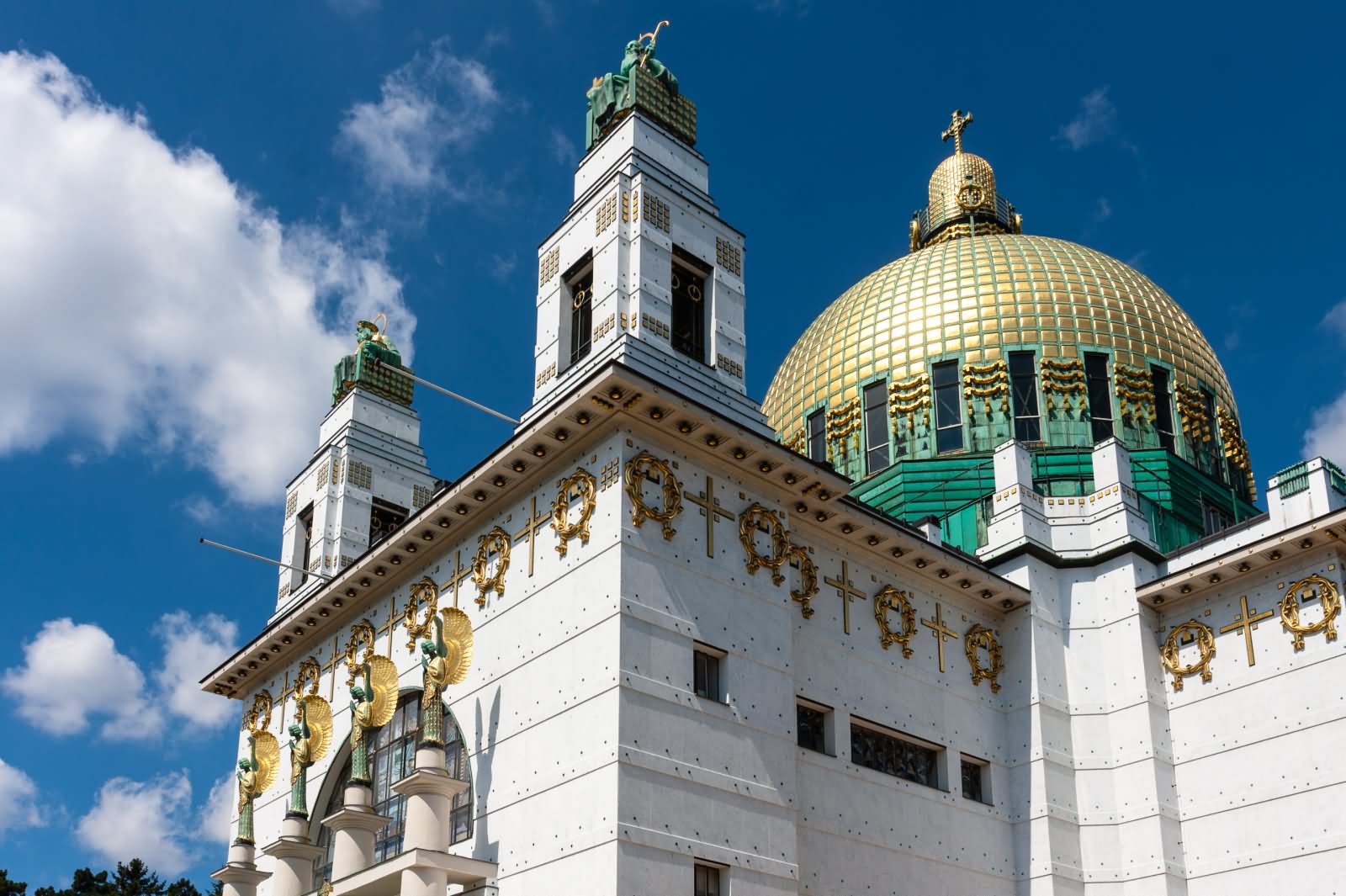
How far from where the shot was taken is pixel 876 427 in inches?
1545

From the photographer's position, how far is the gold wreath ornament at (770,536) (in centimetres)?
2405

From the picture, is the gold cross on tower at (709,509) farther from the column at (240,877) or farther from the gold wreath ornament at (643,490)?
the column at (240,877)

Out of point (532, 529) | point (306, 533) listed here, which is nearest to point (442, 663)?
point (532, 529)

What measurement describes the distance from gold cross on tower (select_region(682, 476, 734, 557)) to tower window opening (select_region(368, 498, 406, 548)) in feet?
39.7

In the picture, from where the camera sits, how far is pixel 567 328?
26.0 metres

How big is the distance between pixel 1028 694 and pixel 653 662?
9958 mm

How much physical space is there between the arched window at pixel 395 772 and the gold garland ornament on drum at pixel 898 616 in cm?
787

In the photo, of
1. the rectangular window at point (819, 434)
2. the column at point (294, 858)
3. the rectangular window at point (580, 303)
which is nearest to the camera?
the rectangular window at point (580, 303)

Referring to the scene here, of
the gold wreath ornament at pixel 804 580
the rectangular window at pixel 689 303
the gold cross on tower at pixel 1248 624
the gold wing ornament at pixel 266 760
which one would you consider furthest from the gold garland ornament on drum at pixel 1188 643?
the gold wing ornament at pixel 266 760

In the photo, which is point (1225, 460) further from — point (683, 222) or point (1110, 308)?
point (683, 222)

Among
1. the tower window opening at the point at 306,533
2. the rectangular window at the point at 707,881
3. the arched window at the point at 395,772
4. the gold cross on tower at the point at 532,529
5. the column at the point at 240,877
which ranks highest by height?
the tower window opening at the point at 306,533

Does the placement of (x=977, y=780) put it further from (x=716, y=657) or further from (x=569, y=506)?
(x=569, y=506)

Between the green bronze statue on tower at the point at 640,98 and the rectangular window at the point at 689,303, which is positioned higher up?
the green bronze statue on tower at the point at 640,98

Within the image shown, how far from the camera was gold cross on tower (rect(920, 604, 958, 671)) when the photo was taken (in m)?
28.0
